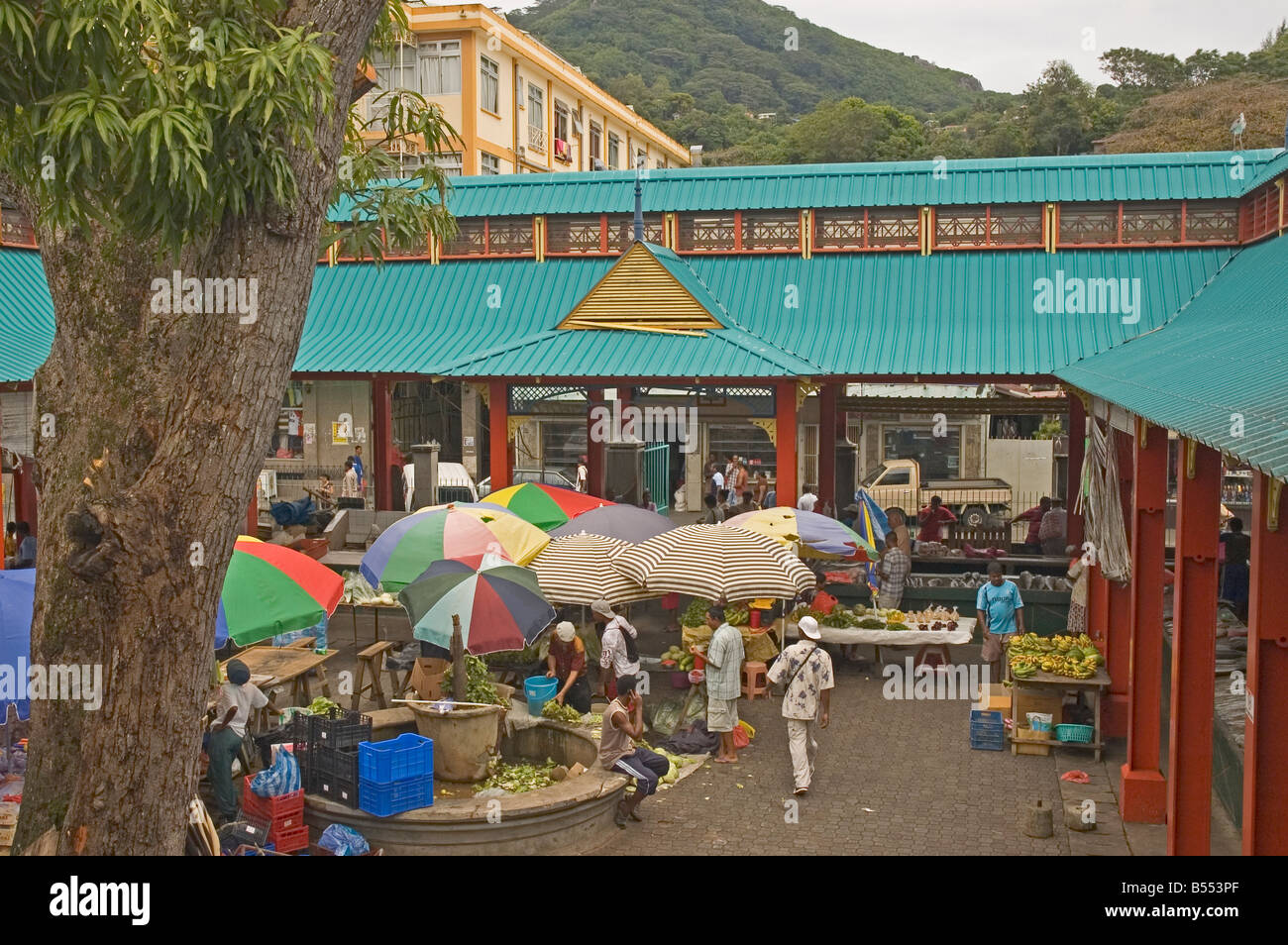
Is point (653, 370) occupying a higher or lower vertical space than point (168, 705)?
higher

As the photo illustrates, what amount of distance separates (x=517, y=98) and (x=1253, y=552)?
4297cm

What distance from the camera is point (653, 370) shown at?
21.8 m

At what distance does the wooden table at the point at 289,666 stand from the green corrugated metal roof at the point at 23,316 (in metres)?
6.50

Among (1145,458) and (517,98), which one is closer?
Result: (1145,458)

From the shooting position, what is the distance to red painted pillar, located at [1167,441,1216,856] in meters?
10.7

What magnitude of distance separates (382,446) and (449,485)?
180 cm

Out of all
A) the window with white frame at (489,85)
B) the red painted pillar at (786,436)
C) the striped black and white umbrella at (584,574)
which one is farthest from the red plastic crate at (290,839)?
Answer: the window with white frame at (489,85)

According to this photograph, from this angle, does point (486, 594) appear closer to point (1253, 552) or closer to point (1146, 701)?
point (1146, 701)

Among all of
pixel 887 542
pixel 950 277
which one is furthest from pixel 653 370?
pixel 950 277

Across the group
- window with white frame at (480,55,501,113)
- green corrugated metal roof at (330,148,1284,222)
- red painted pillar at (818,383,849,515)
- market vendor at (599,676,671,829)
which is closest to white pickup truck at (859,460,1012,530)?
red painted pillar at (818,383,849,515)

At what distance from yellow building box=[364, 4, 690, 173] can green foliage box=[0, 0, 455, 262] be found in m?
33.1

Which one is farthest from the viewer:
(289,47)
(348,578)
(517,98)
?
(517,98)

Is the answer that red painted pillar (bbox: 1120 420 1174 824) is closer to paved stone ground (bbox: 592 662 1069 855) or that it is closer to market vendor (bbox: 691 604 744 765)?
paved stone ground (bbox: 592 662 1069 855)

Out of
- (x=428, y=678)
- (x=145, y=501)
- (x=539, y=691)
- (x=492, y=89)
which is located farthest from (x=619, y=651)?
(x=492, y=89)
